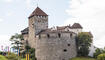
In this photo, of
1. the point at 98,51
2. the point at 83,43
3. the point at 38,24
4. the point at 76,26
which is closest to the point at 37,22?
the point at 38,24

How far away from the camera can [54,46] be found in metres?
63.3

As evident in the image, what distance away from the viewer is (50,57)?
6306 cm

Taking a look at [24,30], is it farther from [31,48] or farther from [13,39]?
[31,48]

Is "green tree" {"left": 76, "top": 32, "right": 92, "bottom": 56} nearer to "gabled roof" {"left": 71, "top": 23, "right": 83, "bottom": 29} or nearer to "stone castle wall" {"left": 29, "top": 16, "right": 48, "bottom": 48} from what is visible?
"stone castle wall" {"left": 29, "top": 16, "right": 48, "bottom": 48}

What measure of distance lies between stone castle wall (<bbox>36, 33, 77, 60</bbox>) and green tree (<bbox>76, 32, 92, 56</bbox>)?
8.97 feet

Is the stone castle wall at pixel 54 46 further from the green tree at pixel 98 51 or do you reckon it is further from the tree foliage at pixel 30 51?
the green tree at pixel 98 51

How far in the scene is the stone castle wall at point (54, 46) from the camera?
63156 mm

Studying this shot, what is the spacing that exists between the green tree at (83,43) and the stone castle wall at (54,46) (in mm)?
2734

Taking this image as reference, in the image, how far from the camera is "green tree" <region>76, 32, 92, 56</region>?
6550 cm

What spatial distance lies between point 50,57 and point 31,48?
7.69m

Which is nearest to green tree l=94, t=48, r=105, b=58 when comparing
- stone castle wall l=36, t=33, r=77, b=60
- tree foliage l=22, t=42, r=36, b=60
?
stone castle wall l=36, t=33, r=77, b=60

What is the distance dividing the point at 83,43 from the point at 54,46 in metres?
7.37

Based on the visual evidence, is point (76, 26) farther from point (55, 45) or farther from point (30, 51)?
point (55, 45)

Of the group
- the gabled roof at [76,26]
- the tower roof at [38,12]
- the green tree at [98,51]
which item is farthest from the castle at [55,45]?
the gabled roof at [76,26]
